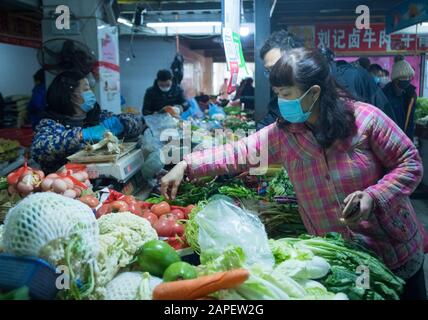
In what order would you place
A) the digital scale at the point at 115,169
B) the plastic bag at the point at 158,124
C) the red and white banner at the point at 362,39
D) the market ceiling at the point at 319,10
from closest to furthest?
the digital scale at the point at 115,169 < the plastic bag at the point at 158,124 < the market ceiling at the point at 319,10 < the red and white banner at the point at 362,39

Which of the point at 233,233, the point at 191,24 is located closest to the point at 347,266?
the point at 233,233

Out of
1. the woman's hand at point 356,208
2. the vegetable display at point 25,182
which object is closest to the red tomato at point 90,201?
the vegetable display at point 25,182

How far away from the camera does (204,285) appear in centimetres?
140

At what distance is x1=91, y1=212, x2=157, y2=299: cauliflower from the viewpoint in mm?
1564

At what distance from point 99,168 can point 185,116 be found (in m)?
4.09

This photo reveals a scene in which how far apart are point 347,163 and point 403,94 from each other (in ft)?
17.5

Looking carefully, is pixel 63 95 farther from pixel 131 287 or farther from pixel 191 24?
pixel 191 24

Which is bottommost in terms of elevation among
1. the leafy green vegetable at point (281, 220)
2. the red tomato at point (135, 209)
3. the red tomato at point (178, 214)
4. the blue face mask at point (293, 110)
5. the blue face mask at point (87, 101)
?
the leafy green vegetable at point (281, 220)

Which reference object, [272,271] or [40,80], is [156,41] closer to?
[40,80]

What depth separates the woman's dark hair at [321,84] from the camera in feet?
6.95

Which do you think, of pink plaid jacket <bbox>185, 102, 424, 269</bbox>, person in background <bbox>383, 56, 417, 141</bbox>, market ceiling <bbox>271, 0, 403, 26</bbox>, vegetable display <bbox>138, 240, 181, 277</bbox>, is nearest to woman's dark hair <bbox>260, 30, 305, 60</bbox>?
pink plaid jacket <bbox>185, 102, 424, 269</bbox>

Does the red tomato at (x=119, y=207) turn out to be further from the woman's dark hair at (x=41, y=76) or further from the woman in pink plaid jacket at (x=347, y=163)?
the woman's dark hair at (x=41, y=76)

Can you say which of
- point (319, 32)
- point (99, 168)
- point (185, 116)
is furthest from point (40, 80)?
point (319, 32)

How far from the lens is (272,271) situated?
1565 millimetres
